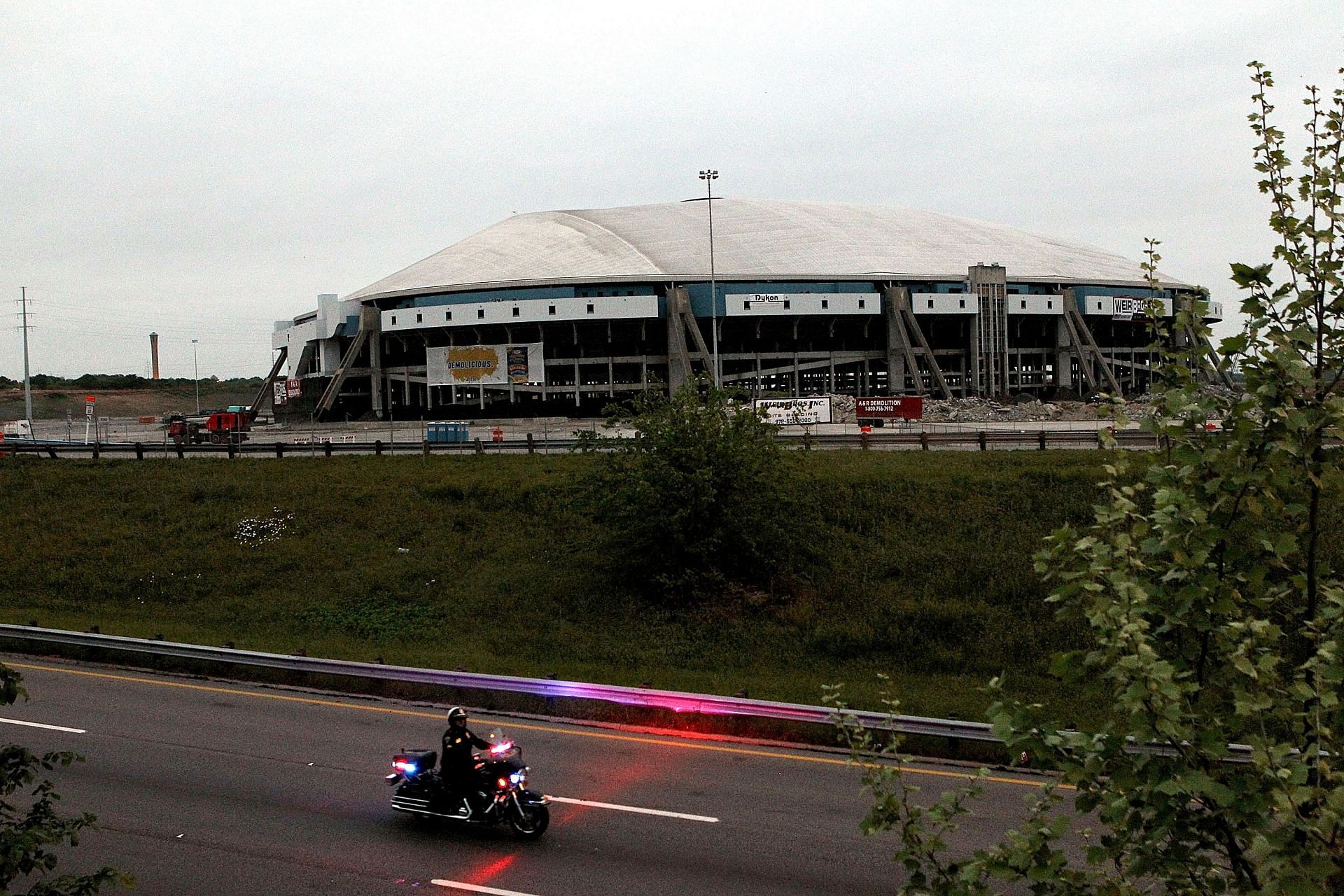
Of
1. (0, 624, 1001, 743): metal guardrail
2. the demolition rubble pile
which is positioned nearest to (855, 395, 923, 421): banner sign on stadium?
the demolition rubble pile

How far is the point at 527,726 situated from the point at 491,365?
187ft

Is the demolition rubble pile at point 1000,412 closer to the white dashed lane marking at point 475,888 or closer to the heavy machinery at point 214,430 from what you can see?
the heavy machinery at point 214,430

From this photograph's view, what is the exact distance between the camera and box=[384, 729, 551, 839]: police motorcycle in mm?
11930

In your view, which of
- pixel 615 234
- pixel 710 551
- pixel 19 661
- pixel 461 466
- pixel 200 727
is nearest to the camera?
pixel 200 727

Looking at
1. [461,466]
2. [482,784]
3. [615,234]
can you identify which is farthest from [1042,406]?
[482,784]

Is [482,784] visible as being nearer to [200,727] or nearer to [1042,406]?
[200,727]

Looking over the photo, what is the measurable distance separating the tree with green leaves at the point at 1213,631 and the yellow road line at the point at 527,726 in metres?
8.47

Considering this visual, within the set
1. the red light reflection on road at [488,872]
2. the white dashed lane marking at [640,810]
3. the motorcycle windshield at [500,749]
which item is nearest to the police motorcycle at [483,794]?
the motorcycle windshield at [500,749]

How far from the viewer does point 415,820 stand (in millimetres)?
12852

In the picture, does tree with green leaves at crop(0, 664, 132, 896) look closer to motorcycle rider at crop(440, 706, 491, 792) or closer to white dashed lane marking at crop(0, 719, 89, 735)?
motorcycle rider at crop(440, 706, 491, 792)

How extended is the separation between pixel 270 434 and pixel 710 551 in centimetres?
4793

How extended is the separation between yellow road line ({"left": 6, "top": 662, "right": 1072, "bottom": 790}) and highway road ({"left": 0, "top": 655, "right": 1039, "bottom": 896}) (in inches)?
2.0

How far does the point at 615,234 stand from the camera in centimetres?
8406

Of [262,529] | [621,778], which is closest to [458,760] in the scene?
[621,778]
